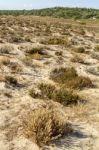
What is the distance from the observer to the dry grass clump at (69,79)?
1107 centimetres

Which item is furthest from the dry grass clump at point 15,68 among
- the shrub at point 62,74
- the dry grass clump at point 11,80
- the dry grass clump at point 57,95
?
the dry grass clump at point 57,95

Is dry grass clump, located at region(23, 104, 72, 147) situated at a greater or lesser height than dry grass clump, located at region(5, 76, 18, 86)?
greater

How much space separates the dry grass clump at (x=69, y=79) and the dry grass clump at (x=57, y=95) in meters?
1.32

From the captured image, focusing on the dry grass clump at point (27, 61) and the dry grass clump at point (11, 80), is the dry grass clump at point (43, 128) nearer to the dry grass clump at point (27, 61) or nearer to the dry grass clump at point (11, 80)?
Result: the dry grass clump at point (11, 80)

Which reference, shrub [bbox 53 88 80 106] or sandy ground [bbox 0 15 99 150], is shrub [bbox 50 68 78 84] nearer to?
sandy ground [bbox 0 15 99 150]

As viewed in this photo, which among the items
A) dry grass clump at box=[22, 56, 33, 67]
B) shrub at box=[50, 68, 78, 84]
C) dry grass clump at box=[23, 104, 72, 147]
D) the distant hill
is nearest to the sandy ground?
dry grass clump at box=[23, 104, 72, 147]

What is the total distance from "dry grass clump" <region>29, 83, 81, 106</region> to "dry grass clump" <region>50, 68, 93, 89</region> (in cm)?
132

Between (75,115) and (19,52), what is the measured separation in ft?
32.1

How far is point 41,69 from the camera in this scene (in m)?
13.7

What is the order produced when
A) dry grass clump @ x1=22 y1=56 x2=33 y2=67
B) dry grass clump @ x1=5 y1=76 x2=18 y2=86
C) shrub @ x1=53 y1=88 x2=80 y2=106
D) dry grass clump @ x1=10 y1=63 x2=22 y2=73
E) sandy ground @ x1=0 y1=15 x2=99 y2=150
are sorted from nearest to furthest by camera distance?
1. sandy ground @ x1=0 y1=15 x2=99 y2=150
2. shrub @ x1=53 y1=88 x2=80 y2=106
3. dry grass clump @ x1=5 y1=76 x2=18 y2=86
4. dry grass clump @ x1=10 y1=63 x2=22 y2=73
5. dry grass clump @ x1=22 y1=56 x2=33 y2=67

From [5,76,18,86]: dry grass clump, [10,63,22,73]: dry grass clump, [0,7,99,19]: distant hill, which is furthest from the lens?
[0,7,99,19]: distant hill

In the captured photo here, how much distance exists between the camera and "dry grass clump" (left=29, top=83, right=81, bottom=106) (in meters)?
9.17

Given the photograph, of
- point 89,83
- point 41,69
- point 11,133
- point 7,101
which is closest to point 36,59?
point 41,69

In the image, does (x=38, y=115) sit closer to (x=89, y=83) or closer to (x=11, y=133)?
(x=11, y=133)
